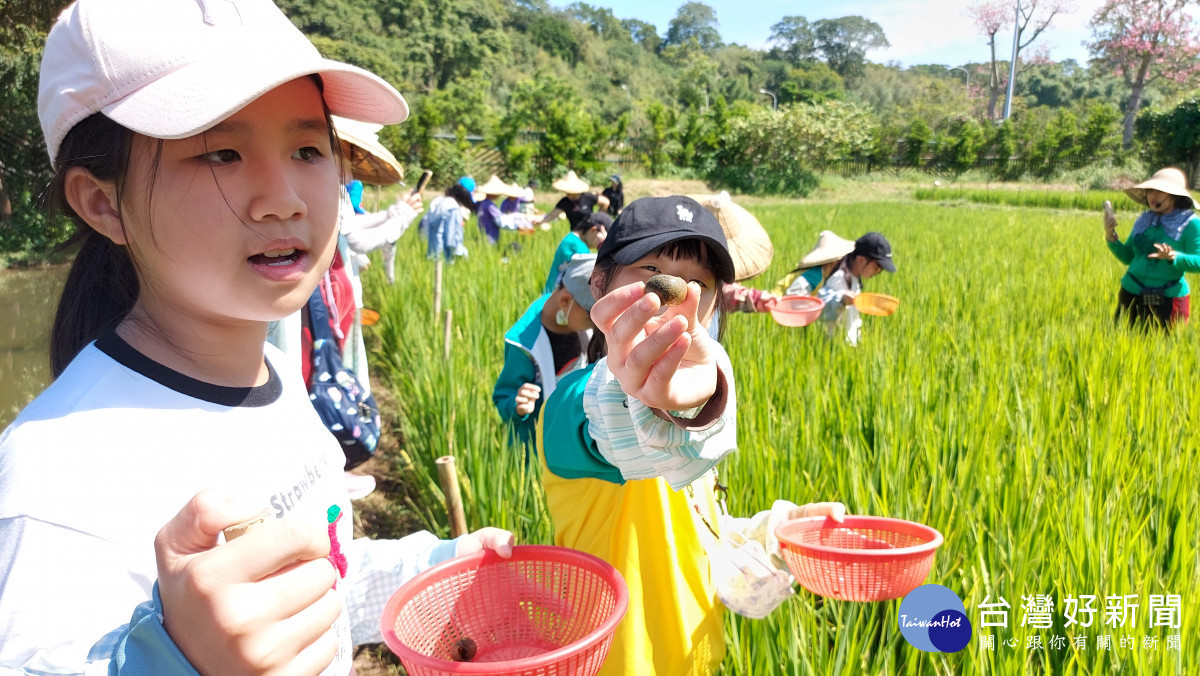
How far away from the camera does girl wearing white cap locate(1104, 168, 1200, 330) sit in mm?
3688

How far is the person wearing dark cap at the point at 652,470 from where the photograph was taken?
2.96ft

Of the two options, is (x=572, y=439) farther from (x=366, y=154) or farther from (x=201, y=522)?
(x=366, y=154)

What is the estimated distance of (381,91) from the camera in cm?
86

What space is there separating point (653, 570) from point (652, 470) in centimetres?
26

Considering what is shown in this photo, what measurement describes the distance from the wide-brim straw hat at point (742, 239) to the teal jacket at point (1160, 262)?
96.5 inches

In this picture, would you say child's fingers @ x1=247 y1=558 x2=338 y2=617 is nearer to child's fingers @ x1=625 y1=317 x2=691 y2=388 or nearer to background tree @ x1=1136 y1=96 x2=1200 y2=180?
child's fingers @ x1=625 y1=317 x2=691 y2=388

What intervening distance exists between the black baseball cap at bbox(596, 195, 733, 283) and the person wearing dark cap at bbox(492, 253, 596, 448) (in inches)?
27.5

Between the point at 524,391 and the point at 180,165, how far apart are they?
4.57 feet

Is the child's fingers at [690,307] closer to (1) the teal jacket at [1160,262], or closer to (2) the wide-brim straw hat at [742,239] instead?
(2) the wide-brim straw hat at [742,239]

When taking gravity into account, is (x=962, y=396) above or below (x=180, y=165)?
below

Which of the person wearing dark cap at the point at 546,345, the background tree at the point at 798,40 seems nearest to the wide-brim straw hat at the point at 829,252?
the person wearing dark cap at the point at 546,345

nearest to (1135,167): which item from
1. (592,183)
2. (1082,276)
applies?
(592,183)

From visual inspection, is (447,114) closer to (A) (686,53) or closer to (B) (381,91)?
(B) (381,91)

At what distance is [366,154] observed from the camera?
2543 millimetres
